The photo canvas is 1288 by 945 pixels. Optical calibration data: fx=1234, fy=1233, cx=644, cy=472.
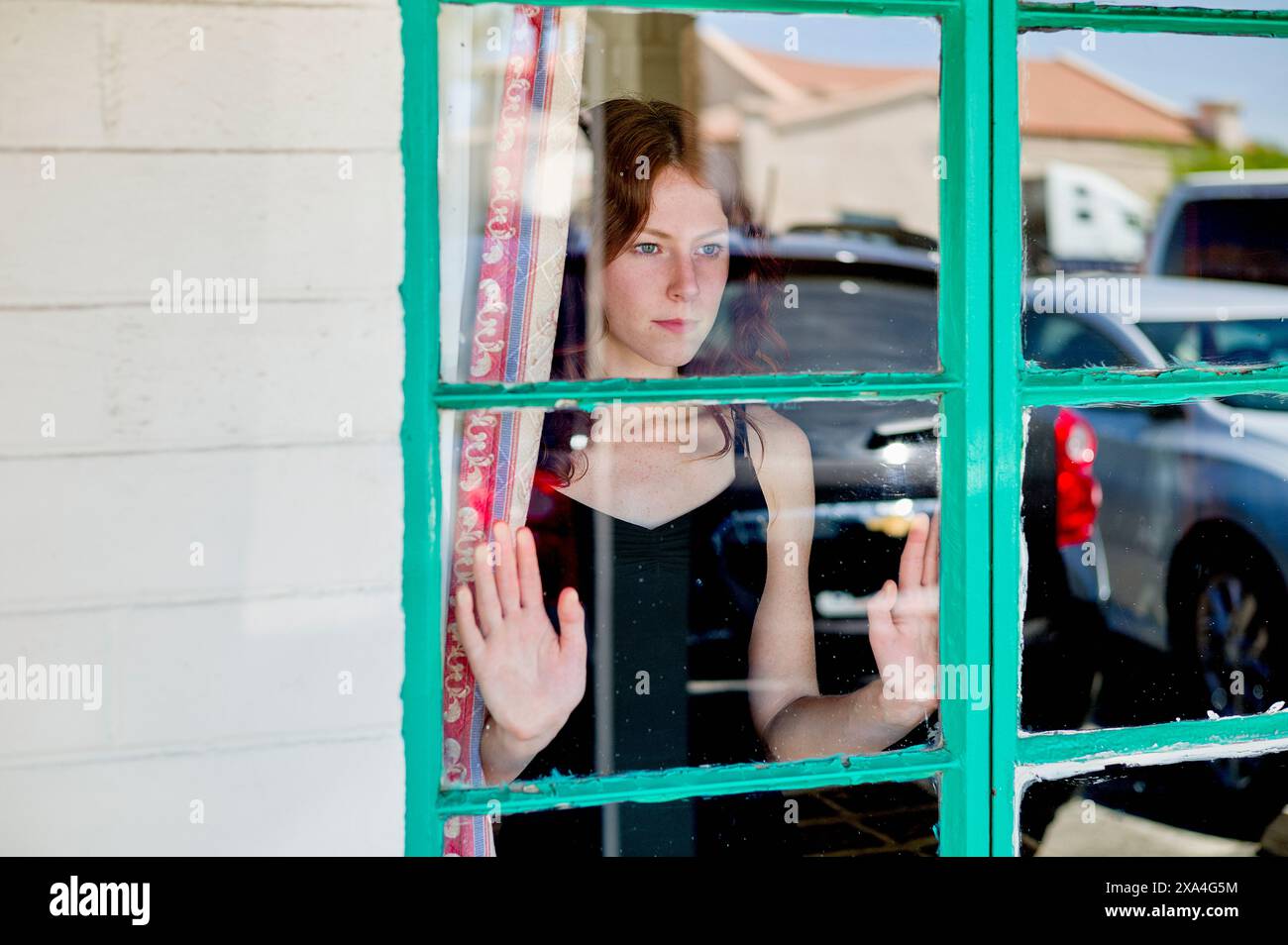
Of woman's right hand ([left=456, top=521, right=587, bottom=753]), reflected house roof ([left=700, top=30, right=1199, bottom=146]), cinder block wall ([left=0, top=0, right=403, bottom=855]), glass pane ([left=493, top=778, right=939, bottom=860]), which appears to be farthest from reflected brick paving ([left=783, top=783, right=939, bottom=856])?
reflected house roof ([left=700, top=30, right=1199, bottom=146])

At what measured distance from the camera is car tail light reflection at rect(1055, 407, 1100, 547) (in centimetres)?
237

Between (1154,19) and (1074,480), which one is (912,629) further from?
(1074,480)

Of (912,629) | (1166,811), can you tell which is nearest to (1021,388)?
(912,629)

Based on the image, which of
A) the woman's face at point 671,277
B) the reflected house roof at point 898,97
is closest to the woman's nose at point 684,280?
the woman's face at point 671,277

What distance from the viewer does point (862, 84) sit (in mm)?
13758

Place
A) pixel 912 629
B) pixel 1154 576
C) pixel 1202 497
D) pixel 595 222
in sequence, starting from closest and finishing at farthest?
1. pixel 912 629
2. pixel 595 222
3. pixel 1154 576
4. pixel 1202 497

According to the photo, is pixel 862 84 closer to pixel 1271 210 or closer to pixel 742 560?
pixel 1271 210

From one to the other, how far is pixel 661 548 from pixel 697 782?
368 mm

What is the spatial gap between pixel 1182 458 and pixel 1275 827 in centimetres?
163

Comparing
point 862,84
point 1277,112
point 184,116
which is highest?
point 862,84

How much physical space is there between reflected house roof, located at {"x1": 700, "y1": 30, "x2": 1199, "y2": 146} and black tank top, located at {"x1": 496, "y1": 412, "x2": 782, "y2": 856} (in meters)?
4.99

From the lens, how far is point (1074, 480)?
2.74m

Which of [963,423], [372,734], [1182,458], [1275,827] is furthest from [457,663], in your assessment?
[1182,458]

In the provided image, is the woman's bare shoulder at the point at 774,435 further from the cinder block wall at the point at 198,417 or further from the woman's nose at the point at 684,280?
the cinder block wall at the point at 198,417
